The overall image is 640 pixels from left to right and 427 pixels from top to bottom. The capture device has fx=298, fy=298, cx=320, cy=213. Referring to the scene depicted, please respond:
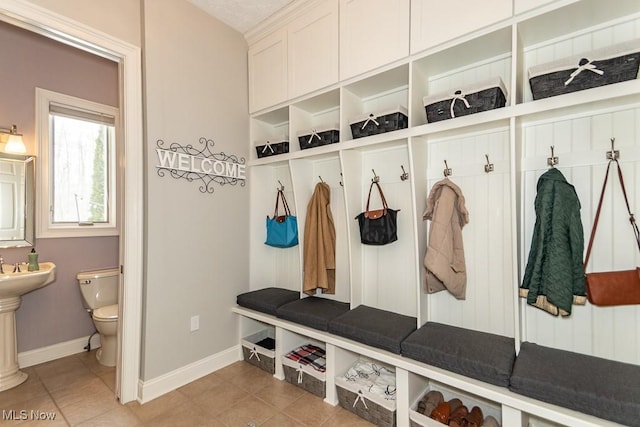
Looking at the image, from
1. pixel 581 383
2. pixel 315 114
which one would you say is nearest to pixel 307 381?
pixel 581 383

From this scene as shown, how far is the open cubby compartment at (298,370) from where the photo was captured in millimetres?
2166

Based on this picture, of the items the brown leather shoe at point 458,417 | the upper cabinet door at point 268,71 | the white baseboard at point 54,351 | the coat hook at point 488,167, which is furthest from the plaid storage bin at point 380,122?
the white baseboard at point 54,351

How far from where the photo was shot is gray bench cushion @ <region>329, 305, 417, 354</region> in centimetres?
180

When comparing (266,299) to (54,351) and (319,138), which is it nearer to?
(319,138)

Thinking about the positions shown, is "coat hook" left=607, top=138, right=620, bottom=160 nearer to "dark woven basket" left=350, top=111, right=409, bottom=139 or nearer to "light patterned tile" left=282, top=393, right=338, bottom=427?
"dark woven basket" left=350, top=111, right=409, bottom=139

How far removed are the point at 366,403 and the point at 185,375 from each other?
4.65 feet

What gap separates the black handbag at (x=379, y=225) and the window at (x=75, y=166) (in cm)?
270

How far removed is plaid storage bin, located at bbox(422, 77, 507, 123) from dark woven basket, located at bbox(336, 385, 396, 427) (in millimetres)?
1817

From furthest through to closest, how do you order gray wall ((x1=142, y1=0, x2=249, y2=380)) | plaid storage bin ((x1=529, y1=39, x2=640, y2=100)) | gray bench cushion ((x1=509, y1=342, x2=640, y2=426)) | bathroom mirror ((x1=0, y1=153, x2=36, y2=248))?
bathroom mirror ((x1=0, y1=153, x2=36, y2=248)) → gray wall ((x1=142, y1=0, x2=249, y2=380)) → plaid storage bin ((x1=529, y1=39, x2=640, y2=100)) → gray bench cushion ((x1=509, y1=342, x2=640, y2=426))

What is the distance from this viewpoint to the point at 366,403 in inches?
75.5

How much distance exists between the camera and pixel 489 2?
1588 millimetres

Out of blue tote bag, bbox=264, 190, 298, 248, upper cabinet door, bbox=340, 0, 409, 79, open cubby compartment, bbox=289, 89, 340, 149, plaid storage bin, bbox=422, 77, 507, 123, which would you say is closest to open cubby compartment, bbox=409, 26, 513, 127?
plaid storage bin, bbox=422, 77, 507, 123

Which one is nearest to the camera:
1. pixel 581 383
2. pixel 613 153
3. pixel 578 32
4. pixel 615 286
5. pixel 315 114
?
pixel 581 383

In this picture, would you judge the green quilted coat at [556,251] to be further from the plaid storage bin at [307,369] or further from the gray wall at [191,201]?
the gray wall at [191,201]
